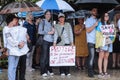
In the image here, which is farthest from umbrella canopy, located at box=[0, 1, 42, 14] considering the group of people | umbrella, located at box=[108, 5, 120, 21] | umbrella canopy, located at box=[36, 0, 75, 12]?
umbrella, located at box=[108, 5, 120, 21]

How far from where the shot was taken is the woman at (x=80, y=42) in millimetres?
12242

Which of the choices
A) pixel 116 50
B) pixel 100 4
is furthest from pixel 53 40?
pixel 116 50

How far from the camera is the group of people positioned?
920 centimetres

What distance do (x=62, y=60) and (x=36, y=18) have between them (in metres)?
2.98

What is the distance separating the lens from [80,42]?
12.5 m

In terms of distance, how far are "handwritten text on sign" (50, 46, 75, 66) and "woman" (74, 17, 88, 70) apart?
1.19m

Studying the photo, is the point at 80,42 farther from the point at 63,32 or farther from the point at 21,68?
the point at 21,68

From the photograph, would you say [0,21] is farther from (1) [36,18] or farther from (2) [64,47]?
(2) [64,47]

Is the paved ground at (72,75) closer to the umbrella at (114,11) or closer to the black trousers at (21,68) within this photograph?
the black trousers at (21,68)

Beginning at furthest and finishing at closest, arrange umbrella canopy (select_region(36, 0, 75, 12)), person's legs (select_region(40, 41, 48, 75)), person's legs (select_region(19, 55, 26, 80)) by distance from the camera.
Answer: umbrella canopy (select_region(36, 0, 75, 12))
person's legs (select_region(40, 41, 48, 75))
person's legs (select_region(19, 55, 26, 80))

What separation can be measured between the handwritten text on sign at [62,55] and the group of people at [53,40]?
15 cm

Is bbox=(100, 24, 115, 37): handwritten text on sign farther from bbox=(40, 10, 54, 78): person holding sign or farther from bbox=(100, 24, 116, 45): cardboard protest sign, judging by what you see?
bbox=(40, 10, 54, 78): person holding sign

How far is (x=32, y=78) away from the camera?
10.9 metres

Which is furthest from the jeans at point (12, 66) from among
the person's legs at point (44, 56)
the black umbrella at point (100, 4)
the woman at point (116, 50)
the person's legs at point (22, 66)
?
the woman at point (116, 50)
